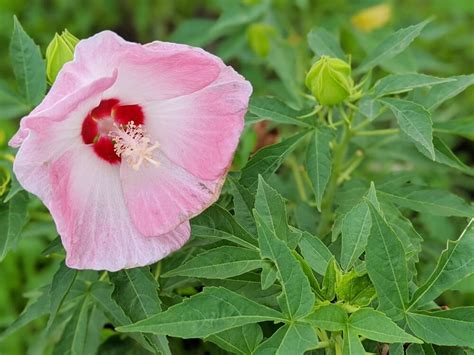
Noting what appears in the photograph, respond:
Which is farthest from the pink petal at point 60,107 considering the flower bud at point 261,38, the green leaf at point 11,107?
the flower bud at point 261,38

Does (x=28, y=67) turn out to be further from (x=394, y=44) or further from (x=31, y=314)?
(x=394, y=44)

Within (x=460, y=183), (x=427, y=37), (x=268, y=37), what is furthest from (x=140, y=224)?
(x=460, y=183)

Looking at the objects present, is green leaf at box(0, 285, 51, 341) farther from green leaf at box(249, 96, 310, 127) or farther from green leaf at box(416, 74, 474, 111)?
green leaf at box(416, 74, 474, 111)

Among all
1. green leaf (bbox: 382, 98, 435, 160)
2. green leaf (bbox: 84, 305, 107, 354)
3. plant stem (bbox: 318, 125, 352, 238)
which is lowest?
green leaf (bbox: 84, 305, 107, 354)

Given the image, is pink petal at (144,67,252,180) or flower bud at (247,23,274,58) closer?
pink petal at (144,67,252,180)

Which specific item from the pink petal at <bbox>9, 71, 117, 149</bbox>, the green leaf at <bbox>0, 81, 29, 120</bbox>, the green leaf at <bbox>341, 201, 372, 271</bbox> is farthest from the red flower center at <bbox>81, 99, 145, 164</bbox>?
the green leaf at <bbox>341, 201, 372, 271</bbox>

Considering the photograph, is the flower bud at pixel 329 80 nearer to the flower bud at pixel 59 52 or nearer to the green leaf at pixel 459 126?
the green leaf at pixel 459 126
